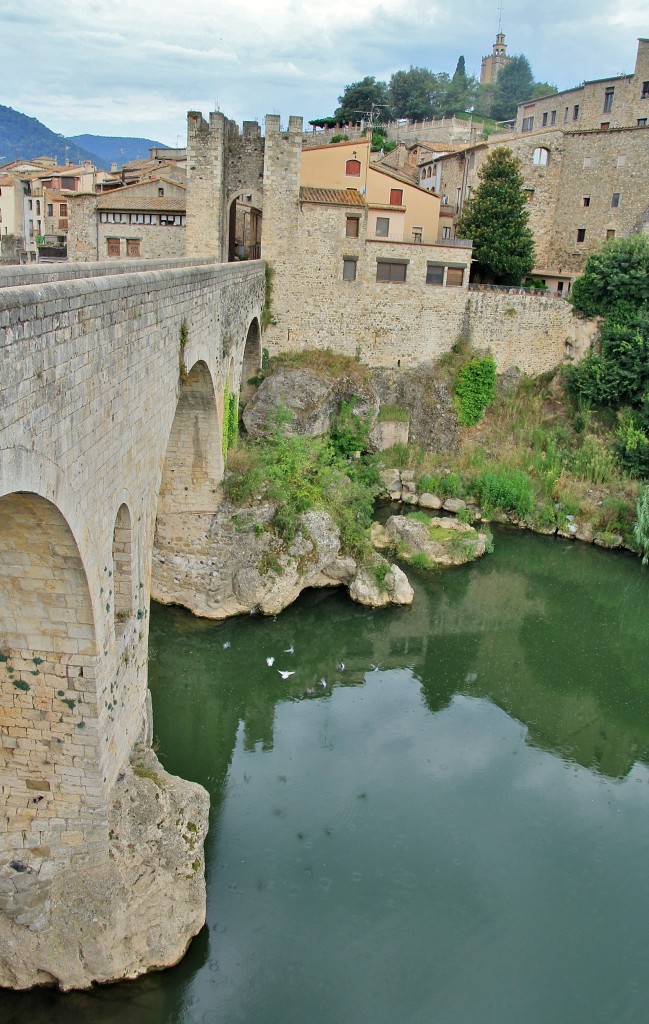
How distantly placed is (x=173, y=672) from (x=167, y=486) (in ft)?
11.3

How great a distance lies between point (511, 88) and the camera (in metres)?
72.4

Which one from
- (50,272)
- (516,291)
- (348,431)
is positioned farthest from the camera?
(516,291)

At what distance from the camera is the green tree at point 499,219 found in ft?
81.0

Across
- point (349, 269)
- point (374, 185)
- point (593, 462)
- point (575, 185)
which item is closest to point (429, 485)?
point (593, 462)

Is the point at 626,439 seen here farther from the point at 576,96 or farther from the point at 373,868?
the point at 576,96

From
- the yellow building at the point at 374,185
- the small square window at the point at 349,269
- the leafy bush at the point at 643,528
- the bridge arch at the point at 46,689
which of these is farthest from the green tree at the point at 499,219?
the bridge arch at the point at 46,689

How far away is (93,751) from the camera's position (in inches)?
281

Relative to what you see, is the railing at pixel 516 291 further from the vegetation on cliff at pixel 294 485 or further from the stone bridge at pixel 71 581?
the stone bridge at pixel 71 581

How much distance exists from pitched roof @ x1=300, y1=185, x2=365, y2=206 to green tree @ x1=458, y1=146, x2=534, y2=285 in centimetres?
473

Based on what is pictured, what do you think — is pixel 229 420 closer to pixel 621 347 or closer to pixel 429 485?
pixel 429 485

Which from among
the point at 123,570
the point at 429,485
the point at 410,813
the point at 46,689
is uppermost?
the point at 123,570

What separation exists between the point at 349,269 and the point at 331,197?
2.00m

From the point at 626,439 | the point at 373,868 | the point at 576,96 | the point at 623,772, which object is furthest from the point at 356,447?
the point at 576,96

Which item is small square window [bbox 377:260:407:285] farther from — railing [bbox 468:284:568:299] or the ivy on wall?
the ivy on wall
